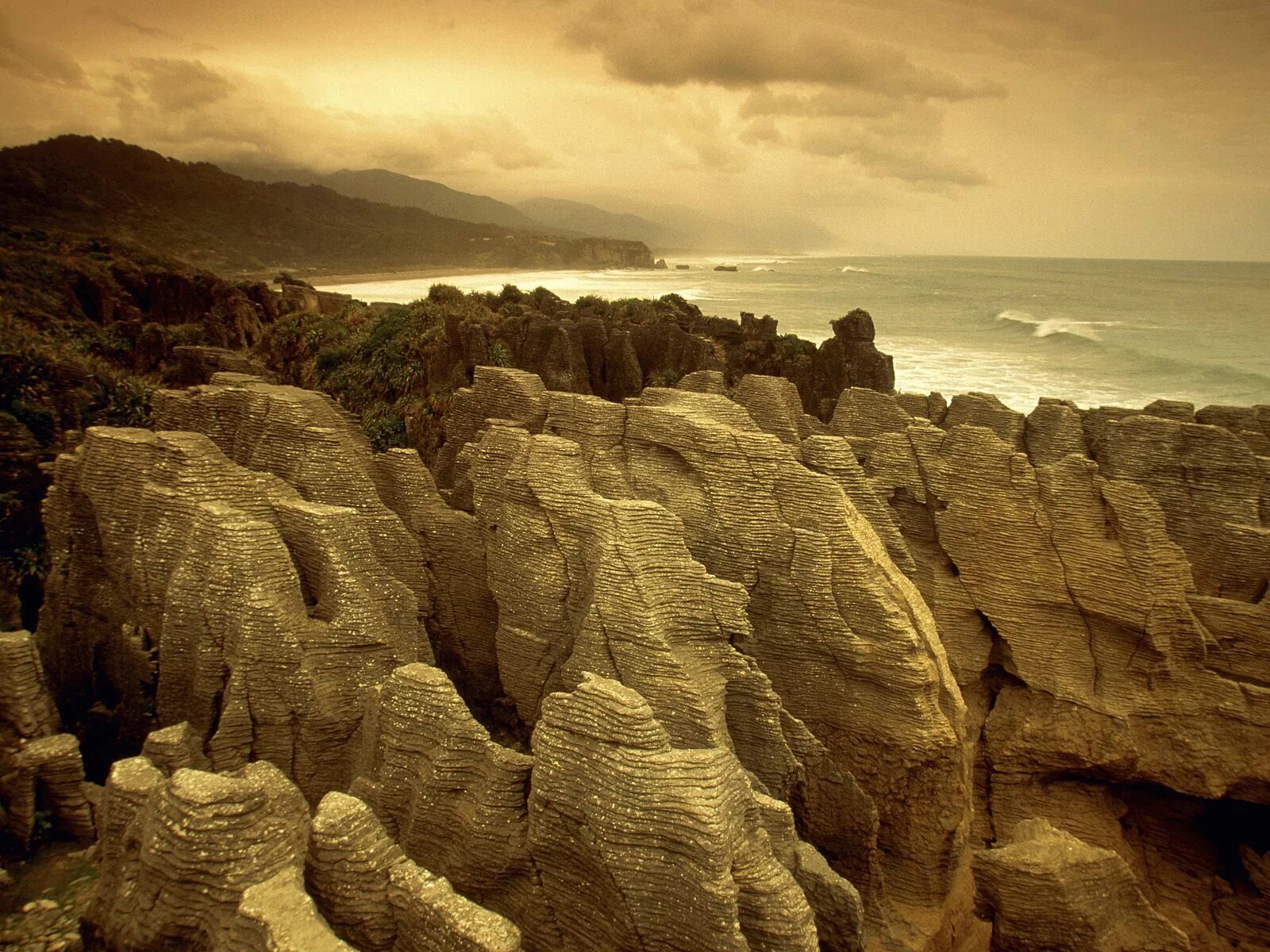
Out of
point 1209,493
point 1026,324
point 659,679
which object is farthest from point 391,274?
point 659,679

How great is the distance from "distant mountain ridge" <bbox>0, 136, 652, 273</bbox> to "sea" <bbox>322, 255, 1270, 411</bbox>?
29.5 feet

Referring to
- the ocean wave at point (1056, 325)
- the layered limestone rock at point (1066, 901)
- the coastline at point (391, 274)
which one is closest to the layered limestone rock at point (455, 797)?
the layered limestone rock at point (1066, 901)

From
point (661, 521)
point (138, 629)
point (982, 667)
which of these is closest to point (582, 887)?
point (661, 521)

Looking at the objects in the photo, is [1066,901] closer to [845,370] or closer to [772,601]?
[772,601]

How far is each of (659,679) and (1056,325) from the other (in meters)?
87.4

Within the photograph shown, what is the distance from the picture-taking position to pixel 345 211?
10544cm

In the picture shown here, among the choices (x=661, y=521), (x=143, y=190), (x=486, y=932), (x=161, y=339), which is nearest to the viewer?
(x=486, y=932)

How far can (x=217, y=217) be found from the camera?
68625mm

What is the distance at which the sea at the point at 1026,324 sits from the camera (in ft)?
162

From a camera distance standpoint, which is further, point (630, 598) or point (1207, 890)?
point (1207, 890)

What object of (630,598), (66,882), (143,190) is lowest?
(66,882)

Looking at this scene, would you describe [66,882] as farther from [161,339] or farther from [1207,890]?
[161,339]

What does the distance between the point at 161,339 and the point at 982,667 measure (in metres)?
22.7

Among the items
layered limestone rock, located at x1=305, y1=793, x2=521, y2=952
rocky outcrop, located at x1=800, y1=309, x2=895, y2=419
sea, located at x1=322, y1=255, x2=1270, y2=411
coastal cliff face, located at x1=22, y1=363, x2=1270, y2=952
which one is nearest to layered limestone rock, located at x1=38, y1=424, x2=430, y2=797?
coastal cliff face, located at x1=22, y1=363, x2=1270, y2=952
